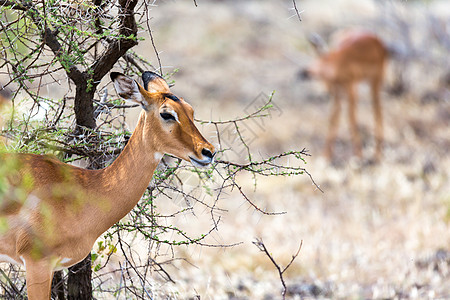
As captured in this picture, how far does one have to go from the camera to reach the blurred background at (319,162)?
222 inches

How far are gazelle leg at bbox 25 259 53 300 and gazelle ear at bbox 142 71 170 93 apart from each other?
880 mm

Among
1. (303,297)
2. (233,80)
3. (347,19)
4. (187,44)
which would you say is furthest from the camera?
A: (347,19)

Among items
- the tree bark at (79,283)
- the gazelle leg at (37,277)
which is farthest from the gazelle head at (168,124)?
the tree bark at (79,283)

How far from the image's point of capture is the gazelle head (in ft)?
8.73

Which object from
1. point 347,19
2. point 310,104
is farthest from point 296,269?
point 347,19

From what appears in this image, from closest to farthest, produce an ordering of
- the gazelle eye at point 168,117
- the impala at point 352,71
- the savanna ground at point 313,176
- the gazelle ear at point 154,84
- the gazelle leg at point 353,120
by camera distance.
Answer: the gazelle eye at point 168,117 → the gazelle ear at point 154,84 → the savanna ground at point 313,176 → the gazelle leg at point 353,120 → the impala at point 352,71

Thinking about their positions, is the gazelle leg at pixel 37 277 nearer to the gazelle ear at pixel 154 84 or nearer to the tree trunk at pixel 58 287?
the gazelle ear at pixel 154 84

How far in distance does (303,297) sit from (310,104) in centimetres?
855

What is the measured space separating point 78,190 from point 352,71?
867 cm

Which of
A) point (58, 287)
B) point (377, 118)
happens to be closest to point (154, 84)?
point (58, 287)

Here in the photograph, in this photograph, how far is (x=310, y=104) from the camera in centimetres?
1334

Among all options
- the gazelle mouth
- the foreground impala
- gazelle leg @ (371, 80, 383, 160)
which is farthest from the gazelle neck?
gazelle leg @ (371, 80, 383, 160)

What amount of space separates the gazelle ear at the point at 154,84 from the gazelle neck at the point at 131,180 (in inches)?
5.8

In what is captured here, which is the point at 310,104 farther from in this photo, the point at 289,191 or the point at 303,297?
the point at 303,297
